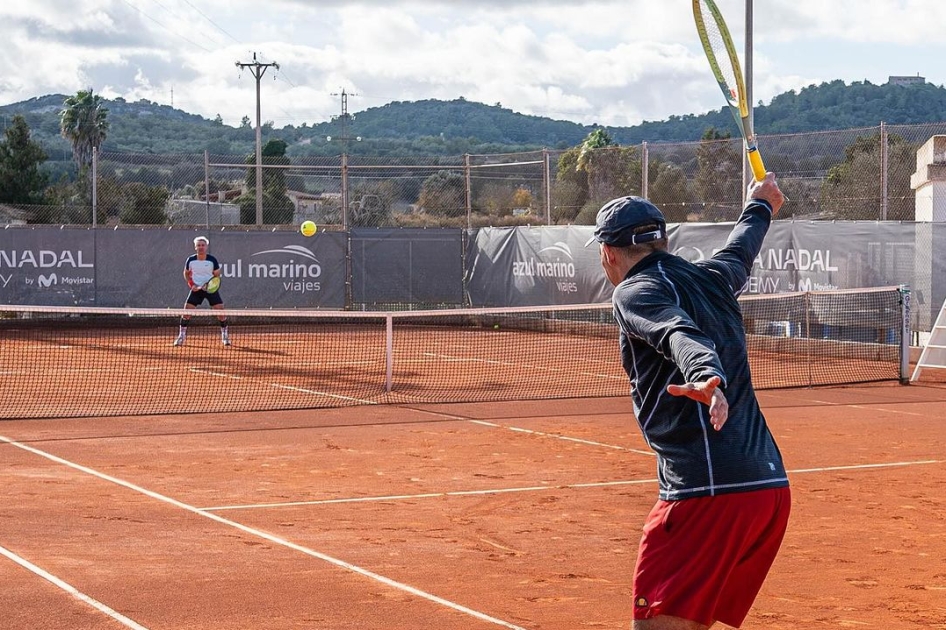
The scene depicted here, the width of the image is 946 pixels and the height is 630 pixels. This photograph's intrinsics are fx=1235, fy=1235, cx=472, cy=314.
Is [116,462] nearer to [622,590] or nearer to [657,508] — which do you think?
[622,590]

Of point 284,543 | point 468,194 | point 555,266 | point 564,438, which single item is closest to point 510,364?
point 555,266

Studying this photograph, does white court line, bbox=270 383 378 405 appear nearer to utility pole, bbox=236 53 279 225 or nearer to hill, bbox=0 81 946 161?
utility pole, bbox=236 53 279 225

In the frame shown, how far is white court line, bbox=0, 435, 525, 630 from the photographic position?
5.65m

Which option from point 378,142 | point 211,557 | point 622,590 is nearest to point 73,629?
point 211,557

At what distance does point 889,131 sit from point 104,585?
557 inches

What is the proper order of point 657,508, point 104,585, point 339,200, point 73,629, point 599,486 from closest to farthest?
point 657,508 → point 73,629 → point 104,585 → point 599,486 → point 339,200

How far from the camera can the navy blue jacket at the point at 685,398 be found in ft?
11.5

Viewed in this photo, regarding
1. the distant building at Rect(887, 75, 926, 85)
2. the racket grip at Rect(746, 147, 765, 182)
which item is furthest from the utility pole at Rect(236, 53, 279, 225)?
the distant building at Rect(887, 75, 926, 85)

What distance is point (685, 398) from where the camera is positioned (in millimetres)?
3504

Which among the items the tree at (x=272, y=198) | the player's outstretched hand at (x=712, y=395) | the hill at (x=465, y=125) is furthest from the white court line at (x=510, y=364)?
the hill at (x=465, y=125)

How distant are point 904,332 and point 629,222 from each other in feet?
42.3

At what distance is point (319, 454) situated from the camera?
10.3 m

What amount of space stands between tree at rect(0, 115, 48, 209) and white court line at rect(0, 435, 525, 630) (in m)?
32.9

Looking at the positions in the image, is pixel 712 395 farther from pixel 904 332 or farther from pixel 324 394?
pixel 904 332
